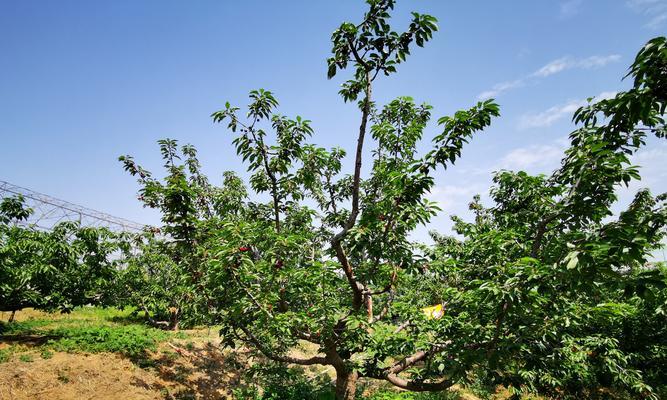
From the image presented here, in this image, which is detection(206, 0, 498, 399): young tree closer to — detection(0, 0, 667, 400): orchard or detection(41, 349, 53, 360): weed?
detection(0, 0, 667, 400): orchard

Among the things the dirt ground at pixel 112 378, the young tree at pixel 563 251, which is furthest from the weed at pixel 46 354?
the young tree at pixel 563 251

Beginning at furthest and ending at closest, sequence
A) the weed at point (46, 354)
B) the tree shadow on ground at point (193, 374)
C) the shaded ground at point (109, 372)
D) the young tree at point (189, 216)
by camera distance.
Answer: the tree shadow on ground at point (193, 374)
the weed at point (46, 354)
the shaded ground at point (109, 372)
the young tree at point (189, 216)

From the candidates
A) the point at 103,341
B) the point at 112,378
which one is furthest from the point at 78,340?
the point at 112,378

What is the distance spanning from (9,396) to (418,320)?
1136 centimetres

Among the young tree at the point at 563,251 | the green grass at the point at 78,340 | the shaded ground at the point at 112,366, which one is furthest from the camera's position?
the green grass at the point at 78,340

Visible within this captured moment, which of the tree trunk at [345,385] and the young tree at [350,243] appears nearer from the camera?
the young tree at [350,243]

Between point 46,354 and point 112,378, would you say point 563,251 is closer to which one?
point 112,378

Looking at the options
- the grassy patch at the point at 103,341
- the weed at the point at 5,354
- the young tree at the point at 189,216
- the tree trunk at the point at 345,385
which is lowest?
the tree trunk at the point at 345,385

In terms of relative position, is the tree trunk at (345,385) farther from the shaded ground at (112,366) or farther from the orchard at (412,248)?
the shaded ground at (112,366)

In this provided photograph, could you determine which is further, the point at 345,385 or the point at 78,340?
the point at 78,340

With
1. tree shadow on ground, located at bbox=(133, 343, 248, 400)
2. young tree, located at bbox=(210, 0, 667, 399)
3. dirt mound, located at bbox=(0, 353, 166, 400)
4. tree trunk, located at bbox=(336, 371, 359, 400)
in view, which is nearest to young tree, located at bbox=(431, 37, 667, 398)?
young tree, located at bbox=(210, 0, 667, 399)

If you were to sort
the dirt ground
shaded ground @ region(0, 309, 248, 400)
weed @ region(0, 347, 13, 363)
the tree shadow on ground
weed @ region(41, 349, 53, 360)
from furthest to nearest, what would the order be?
1. the tree shadow on ground
2. weed @ region(41, 349, 53, 360)
3. weed @ region(0, 347, 13, 363)
4. shaded ground @ region(0, 309, 248, 400)
5. the dirt ground

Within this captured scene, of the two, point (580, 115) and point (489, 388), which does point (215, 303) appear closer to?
point (580, 115)

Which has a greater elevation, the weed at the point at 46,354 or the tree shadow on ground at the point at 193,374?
the weed at the point at 46,354
